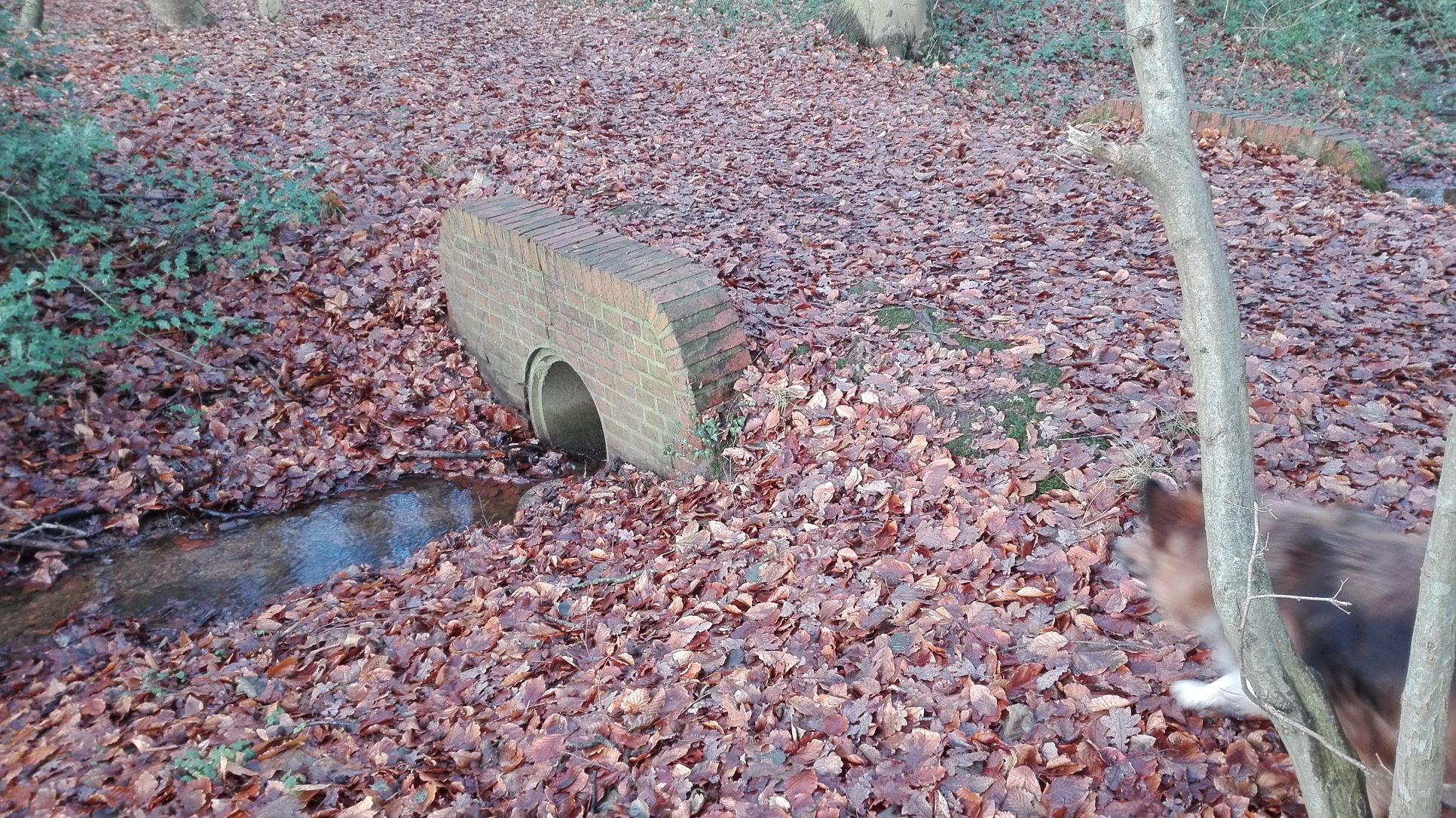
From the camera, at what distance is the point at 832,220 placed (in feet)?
→ 21.7

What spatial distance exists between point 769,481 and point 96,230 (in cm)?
532

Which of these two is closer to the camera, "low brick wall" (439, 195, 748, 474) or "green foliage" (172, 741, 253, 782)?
"green foliage" (172, 741, 253, 782)

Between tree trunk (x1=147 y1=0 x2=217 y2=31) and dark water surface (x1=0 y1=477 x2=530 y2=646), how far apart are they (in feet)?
27.3

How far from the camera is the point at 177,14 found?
1077cm

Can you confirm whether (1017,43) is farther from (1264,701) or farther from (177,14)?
(1264,701)

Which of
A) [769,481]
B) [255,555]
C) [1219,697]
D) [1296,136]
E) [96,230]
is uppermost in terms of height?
[1296,136]

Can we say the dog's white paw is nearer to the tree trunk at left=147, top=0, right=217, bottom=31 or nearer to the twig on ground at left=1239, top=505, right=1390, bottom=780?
the twig on ground at left=1239, top=505, right=1390, bottom=780

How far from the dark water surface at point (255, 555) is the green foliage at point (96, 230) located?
1.46 m

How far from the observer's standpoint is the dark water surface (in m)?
4.74

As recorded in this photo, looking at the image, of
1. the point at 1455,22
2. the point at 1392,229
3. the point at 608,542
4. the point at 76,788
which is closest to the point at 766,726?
the point at 608,542

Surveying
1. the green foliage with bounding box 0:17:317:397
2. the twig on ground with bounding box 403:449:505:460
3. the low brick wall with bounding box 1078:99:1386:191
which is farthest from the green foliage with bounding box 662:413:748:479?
the low brick wall with bounding box 1078:99:1386:191

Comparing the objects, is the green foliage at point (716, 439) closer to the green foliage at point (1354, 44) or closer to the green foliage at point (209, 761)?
the green foliage at point (209, 761)

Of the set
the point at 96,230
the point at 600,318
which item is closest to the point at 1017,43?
the point at 600,318

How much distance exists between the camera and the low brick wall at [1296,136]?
6965mm
